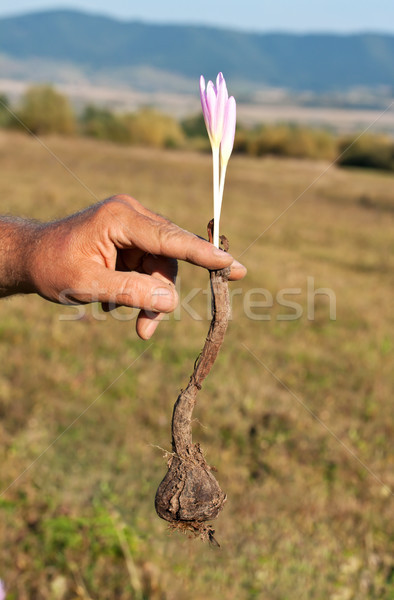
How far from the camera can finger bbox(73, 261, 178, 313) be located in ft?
5.37

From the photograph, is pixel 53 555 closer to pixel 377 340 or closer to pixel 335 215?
pixel 377 340

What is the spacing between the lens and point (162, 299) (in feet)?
5.42

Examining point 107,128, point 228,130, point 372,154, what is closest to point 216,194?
point 228,130

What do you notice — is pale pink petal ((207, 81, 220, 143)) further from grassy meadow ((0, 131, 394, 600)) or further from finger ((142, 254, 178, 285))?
grassy meadow ((0, 131, 394, 600))

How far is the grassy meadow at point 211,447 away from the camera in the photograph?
3203mm

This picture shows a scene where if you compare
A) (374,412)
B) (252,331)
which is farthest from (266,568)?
(252,331)

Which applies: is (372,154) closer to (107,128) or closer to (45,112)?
(107,128)

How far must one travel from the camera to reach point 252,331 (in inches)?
285

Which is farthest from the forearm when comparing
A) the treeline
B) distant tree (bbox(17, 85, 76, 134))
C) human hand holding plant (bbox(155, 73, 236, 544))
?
distant tree (bbox(17, 85, 76, 134))

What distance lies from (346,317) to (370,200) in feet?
47.2

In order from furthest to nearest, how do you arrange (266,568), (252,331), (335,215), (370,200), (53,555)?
(370,200) → (335,215) → (252,331) → (266,568) → (53,555)

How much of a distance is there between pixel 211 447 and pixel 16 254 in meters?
3.06

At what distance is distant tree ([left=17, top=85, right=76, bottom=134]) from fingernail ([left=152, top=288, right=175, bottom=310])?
47802 mm

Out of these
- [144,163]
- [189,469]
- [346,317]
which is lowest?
[144,163]
